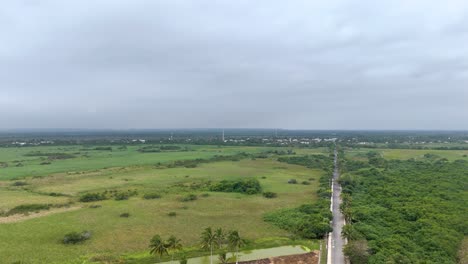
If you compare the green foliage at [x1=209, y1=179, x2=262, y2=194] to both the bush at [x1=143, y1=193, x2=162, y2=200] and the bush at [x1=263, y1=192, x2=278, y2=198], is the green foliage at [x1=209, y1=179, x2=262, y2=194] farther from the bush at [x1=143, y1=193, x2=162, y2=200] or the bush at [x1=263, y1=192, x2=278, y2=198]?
the bush at [x1=143, y1=193, x2=162, y2=200]

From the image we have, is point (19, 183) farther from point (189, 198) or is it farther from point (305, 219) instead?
point (305, 219)

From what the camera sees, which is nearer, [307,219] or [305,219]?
[307,219]

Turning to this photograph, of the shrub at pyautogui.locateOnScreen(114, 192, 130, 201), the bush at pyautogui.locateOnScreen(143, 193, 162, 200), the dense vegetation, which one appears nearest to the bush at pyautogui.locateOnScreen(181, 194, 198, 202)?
the bush at pyautogui.locateOnScreen(143, 193, 162, 200)

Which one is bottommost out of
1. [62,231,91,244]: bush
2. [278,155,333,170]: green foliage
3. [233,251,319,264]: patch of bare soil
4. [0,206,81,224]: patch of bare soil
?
[233,251,319,264]: patch of bare soil

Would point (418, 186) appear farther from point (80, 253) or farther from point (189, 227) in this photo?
point (80, 253)

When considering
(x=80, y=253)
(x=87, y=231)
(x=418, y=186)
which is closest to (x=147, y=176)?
(x=87, y=231)

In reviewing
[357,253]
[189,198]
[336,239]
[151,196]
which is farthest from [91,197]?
[357,253]

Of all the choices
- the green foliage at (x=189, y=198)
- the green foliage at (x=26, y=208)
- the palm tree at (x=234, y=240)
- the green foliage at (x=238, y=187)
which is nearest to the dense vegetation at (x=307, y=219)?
the palm tree at (x=234, y=240)

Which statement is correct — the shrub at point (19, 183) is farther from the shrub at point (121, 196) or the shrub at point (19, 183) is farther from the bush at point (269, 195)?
the bush at point (269, 195)
